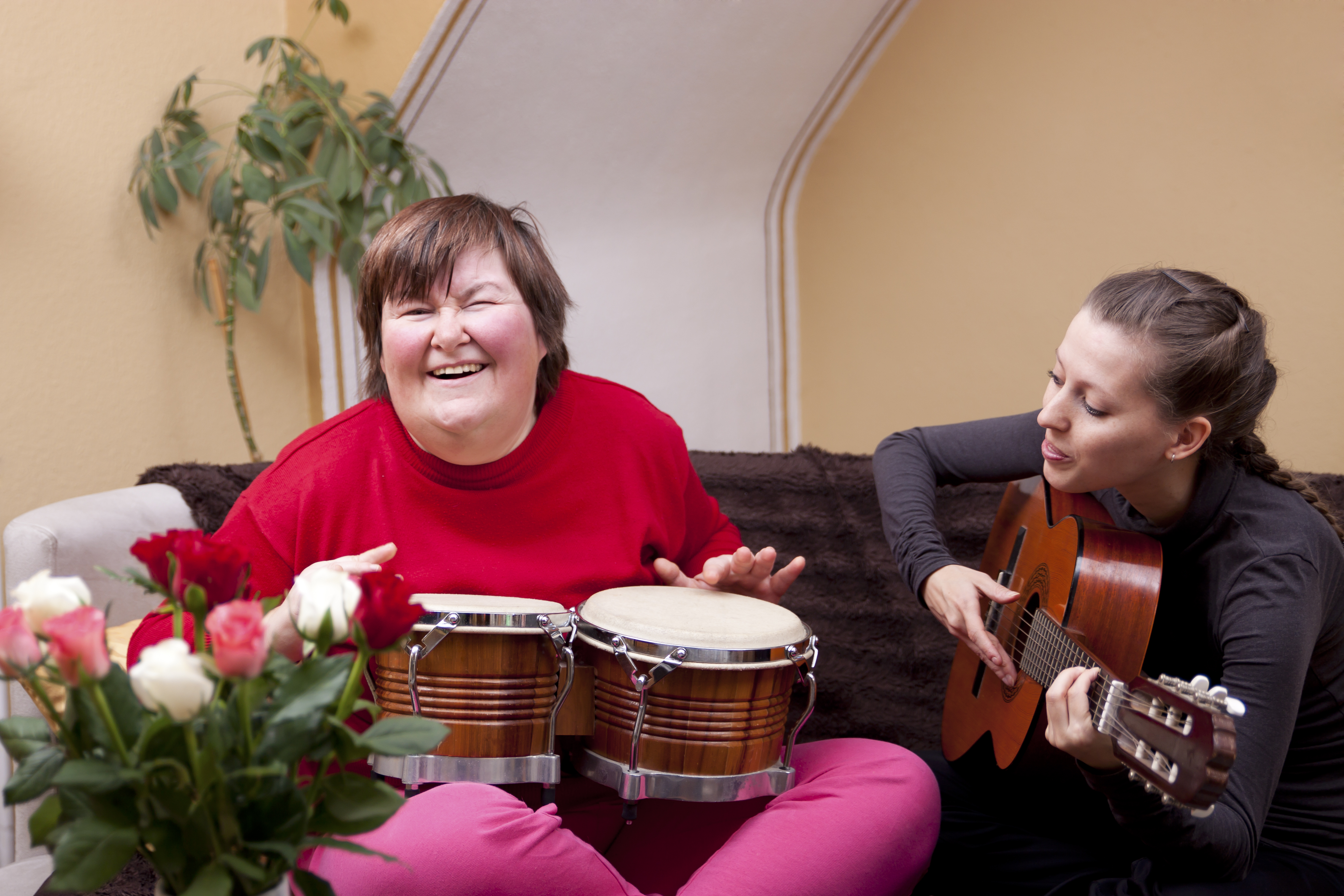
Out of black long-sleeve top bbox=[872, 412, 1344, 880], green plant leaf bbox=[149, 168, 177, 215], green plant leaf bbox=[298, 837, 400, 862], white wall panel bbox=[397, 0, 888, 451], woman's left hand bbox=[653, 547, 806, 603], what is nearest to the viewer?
green plant leaf bbox=[298, 837, 400, 862]

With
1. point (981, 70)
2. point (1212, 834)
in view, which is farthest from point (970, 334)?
point (1212, 834)

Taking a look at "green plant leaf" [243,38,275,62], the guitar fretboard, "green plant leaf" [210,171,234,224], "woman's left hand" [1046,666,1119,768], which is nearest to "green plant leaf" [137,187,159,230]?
"green plant leaf" [210,171,234,224]

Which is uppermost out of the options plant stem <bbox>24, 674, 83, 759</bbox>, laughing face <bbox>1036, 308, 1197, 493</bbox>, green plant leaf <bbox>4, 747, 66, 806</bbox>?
laughing face <bbox>1036, 308, 1197, 493</bbox>

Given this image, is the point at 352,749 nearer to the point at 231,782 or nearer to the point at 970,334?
the point at 231,782

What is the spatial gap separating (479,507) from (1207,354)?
41.7 inches

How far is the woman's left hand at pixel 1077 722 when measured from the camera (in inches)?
44.2

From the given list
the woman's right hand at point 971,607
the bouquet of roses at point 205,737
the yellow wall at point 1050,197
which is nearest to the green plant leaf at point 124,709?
the bouquet of roses at point 205,737

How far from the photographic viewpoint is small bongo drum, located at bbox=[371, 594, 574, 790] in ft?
4.17

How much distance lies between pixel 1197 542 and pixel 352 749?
1155mm

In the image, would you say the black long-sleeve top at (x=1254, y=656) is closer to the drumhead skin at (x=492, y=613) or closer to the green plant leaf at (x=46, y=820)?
the drumhead skin at (x=492, y=613)

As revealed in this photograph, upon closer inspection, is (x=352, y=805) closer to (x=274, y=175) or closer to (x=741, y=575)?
(x=741, y=575)

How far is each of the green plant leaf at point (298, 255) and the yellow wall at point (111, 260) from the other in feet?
1.08

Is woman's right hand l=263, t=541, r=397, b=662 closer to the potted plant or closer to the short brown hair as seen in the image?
the short brown hair

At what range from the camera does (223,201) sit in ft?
8.33
